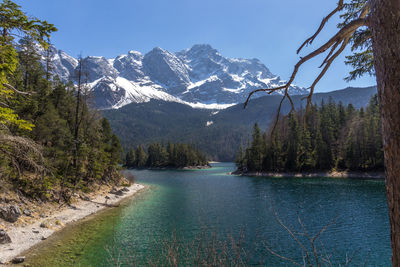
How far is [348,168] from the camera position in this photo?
5959cm

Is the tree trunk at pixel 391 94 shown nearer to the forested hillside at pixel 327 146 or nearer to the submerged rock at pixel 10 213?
the submerged rock at pixel 10 213

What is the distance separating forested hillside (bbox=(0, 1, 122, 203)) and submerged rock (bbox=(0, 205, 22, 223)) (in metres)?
1.31

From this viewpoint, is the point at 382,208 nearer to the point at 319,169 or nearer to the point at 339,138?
the point at 319,169

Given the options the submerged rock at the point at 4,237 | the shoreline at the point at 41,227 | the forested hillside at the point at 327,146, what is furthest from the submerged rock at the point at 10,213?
the forested hillside at the point at 327,146

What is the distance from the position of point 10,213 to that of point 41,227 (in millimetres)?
1988

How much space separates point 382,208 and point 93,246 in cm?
2558

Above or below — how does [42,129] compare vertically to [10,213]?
above

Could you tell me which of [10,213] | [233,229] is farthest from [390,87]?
[10,213]

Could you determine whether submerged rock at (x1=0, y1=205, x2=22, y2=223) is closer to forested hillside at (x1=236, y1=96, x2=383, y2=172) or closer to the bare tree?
the bare tree

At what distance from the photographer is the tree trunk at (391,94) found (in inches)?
87.1

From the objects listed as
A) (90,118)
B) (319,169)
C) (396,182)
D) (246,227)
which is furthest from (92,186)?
(319,169)

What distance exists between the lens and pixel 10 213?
14.4 m

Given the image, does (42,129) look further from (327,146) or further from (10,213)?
(327,146)

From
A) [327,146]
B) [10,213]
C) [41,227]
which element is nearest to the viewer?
[10,213]
